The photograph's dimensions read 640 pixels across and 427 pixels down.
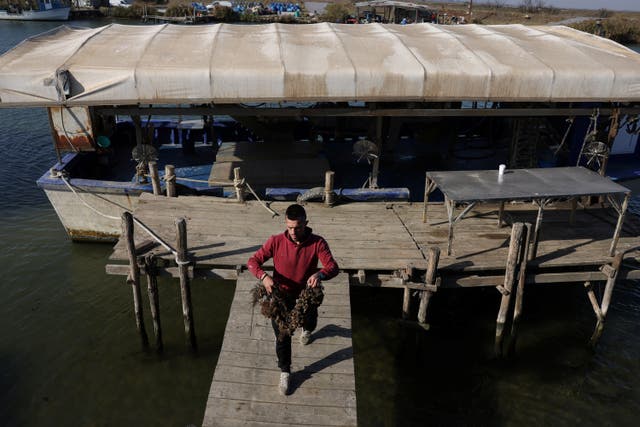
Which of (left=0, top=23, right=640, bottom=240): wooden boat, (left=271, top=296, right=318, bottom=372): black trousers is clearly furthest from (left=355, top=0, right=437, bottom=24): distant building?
(left=271, top=296, right=318, bottom=372): black trousers

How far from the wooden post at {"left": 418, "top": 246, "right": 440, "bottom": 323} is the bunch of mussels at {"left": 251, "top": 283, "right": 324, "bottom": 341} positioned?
393 cm

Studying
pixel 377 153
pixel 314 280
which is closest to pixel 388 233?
pixel 377 153

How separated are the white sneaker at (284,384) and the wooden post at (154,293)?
4554 millimetres

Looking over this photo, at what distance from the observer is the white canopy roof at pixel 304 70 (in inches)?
456

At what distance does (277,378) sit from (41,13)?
67.4 metres

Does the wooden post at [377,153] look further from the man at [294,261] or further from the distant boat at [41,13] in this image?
the distant boat at [41,13]

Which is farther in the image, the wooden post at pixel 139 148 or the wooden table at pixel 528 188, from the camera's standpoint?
the wooden post at pixel 139 148

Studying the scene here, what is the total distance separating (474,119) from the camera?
1762cm

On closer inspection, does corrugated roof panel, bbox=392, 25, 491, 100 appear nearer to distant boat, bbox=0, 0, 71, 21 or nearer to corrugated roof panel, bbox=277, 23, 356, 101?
corrugated roof panel, bbox=277, 23, 356, 101

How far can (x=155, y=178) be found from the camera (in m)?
12.6

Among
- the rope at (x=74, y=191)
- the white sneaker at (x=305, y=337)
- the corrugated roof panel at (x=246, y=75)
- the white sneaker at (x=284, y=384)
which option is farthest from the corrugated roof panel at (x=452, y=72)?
the rope at (x=74, y=191)

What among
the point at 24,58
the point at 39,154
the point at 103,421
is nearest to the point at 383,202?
the point at 103,421

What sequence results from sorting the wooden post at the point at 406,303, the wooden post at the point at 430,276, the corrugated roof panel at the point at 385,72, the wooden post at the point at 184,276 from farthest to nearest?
the corrugated roof panel at the point at 385,72, the wooden post at the point at 406,303, the wooden post at the point at 430,276, the wooden post at the point at 184,276

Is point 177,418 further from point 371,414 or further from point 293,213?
point 293,213
